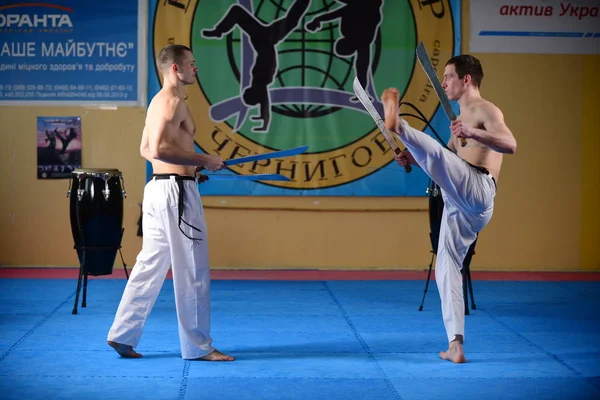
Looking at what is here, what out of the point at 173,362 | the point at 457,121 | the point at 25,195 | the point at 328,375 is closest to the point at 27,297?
the point at 25,195

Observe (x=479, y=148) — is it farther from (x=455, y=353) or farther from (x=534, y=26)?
(x=534, y=26)

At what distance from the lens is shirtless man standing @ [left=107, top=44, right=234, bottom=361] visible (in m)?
4.07

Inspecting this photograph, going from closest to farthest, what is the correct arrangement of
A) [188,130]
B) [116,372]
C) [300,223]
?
[116,372] → [188,130] → [300,223]

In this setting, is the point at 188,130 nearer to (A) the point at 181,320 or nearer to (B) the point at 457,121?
(A) the point at 181,320

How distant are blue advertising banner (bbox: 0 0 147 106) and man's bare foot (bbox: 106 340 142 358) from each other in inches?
149

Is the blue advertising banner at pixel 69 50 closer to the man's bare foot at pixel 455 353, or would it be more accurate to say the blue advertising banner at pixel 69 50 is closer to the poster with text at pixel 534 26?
the poster with text at pixel 534 26

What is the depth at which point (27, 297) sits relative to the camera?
19.8 feet

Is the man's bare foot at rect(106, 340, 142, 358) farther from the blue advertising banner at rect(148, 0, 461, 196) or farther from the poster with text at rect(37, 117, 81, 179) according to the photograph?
the poster with text at rect(37, 117, 81, 179)

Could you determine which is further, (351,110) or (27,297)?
(351,110)

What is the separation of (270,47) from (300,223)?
5.53ft

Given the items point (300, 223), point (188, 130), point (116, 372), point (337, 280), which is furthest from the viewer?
point (300, 223)

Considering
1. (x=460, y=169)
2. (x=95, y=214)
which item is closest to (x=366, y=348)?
(x=460, y=169)

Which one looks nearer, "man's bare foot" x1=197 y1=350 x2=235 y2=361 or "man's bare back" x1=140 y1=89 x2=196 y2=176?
"man's bare back" x1=140 y1=89 x2=196 y2=176

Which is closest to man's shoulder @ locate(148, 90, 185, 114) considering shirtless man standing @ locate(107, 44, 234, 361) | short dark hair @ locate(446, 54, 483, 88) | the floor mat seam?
shirtless man standing @ locate(107, 44, 234, 361)
